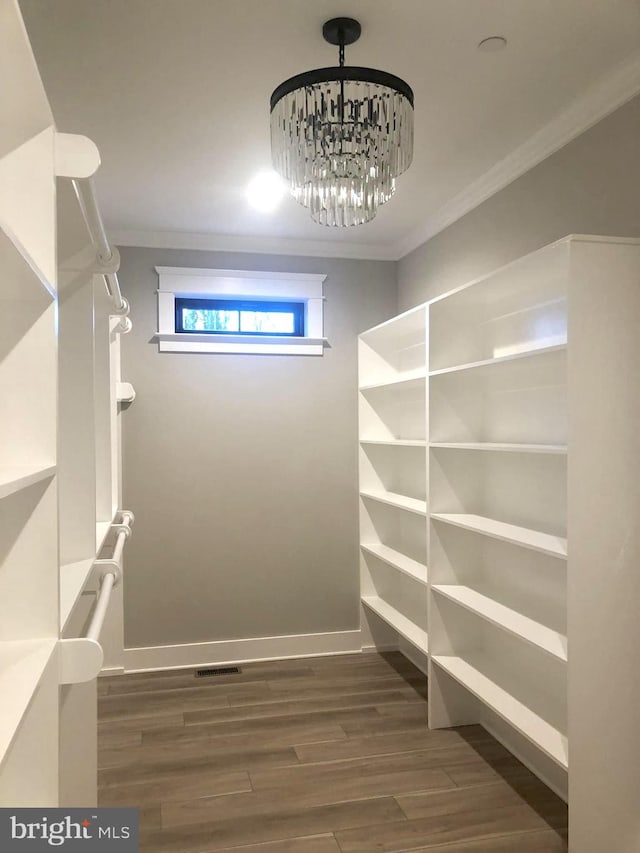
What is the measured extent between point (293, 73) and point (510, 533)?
69.0 inches

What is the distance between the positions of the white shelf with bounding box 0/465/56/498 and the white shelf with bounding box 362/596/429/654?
242 centimetres

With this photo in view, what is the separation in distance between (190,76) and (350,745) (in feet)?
8.93

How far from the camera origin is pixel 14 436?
1.23 meters

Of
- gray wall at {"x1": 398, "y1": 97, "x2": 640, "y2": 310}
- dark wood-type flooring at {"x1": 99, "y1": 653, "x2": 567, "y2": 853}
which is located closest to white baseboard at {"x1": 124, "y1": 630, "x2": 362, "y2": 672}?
dark wood-type flooring at {"x1": 99, "y1": 653, "x2": 567, "y2": 853}

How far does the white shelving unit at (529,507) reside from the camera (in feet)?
6.82

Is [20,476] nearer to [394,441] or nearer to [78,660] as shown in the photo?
[78,660]

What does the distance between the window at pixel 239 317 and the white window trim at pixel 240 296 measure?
0.22 ft

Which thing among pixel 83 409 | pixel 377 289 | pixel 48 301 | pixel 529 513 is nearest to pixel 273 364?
pixel 377 289

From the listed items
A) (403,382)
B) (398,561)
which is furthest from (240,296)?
(398,561)

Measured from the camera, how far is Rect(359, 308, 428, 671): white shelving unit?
155 inches

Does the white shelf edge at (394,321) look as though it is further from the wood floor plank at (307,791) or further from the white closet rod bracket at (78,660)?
the white closet rod bracket at (78,660)

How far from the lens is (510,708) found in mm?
2531

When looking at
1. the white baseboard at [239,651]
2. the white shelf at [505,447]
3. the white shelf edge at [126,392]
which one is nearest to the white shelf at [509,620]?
the white shelf at [505,447]

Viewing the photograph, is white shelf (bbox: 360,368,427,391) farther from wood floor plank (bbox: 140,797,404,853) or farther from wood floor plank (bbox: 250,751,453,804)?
wood floor plank (bbox: 140,797,404,853)
